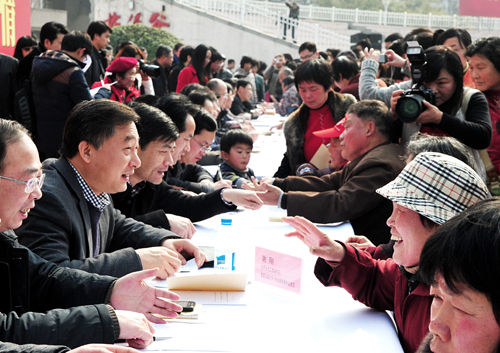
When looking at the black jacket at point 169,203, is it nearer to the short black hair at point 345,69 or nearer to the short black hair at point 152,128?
the short black hair at point 152,128

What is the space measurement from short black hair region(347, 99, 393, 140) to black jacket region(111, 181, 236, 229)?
0.79 metres

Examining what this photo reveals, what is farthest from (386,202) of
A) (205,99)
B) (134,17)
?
(134,17)

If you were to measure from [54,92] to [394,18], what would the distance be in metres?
18.7

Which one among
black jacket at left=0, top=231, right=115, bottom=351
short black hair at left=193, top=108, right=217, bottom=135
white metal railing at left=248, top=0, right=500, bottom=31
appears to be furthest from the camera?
white metal railing at left=248, top=0, right=500, bottom=31

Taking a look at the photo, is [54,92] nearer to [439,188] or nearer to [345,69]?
[345,69]

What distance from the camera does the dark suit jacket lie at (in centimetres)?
168

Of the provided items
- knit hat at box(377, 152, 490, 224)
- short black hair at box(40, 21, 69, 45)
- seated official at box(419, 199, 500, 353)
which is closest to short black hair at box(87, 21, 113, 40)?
→ short black hair at box(40, 21, 69, 45)

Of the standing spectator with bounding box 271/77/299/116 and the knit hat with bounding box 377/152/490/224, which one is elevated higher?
the knit hat with bounding box 377/152/490/224

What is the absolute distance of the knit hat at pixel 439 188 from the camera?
53.2 inches

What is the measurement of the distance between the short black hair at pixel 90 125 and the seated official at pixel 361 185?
3.65 feet

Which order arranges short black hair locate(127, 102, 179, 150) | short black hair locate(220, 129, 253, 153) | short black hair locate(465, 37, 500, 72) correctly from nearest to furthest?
short black hair locate(127, 102, 179, 150) < short black hair locate(465, 37, 500, 72) < short black hair locate(220, 129, 253, 153)

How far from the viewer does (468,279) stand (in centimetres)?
83

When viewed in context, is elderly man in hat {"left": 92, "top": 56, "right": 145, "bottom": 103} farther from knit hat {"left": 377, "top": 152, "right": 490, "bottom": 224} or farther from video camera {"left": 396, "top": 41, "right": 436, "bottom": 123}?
knit hat {"left": 377, "top": 152, "right": 490, "bottom": 224}

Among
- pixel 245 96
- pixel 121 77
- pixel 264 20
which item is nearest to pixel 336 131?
pixel 121 77
